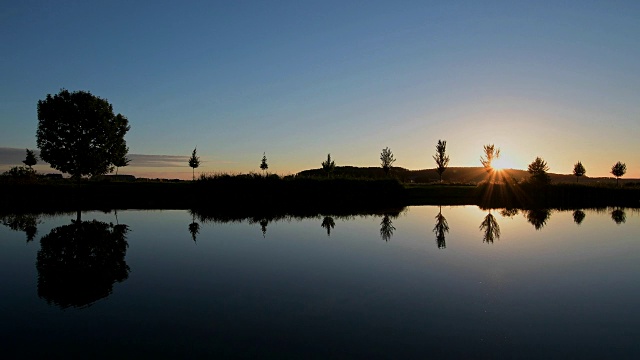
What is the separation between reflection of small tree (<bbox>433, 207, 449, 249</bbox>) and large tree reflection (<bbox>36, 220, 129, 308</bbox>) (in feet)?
41.5

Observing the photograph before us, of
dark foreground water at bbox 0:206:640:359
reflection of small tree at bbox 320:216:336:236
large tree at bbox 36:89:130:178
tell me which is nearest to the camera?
dark foreground water at bbox 0:206:640:359

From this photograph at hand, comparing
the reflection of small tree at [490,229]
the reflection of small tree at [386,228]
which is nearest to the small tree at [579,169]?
the reflection of small tree at [490,229]

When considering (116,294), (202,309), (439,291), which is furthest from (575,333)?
(116,294)

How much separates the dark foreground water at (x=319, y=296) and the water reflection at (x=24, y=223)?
1001 mm

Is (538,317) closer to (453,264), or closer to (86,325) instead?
(453,264)

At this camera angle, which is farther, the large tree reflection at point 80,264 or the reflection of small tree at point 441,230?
the reflection of small tree at point 441,230

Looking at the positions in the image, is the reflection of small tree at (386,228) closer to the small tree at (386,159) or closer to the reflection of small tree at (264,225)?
the reflection of small tree at (264,225)

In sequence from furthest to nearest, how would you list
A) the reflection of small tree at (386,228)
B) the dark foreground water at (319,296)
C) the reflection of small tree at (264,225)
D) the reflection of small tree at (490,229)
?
the reflection of small tree at (264,225)
the reflection of small tree at (386,228)
the reflection of small tree at (490,229)
the dark foreground water at (319,296)

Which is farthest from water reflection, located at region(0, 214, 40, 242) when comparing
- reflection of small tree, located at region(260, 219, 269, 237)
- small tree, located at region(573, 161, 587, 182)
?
small tree, located at region(573, 161, 587, 182)

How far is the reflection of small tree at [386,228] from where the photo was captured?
20.9 meters

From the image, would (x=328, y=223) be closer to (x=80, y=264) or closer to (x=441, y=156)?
(x=80, y=264)

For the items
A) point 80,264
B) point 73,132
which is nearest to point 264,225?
point 80,264

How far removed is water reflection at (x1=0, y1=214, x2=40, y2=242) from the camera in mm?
22172

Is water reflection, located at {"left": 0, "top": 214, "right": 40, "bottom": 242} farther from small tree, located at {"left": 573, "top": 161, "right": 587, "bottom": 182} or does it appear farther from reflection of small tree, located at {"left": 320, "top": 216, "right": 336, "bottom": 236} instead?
small tree, located at {"left": 573, "top": 161, "right": 587, "bottom": 182}
